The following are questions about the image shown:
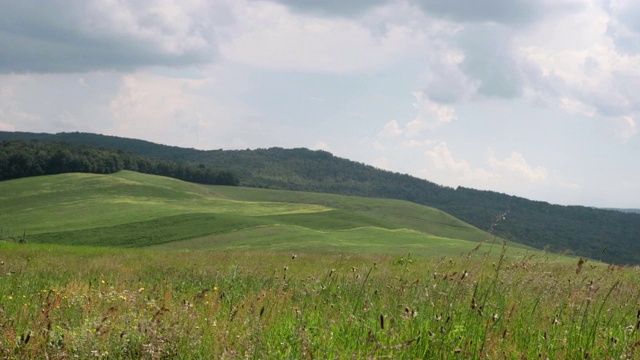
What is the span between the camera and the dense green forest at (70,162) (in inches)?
4535

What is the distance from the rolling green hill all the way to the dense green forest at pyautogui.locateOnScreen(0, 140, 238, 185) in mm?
7396

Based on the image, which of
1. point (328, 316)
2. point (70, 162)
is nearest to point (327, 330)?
point (328, 316)

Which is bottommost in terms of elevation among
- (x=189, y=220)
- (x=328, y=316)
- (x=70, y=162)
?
(x=189, y=220)

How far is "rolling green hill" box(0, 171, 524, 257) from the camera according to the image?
171 feet

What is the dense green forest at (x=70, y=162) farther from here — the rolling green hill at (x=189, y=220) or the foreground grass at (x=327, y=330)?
the foreground grass at (x=327, y=330)

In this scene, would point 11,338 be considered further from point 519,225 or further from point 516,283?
point 519,225

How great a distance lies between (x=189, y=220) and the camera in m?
70.4

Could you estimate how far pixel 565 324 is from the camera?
22.9ft

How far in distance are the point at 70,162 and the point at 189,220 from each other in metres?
64.1

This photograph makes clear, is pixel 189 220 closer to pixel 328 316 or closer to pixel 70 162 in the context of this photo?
pixel 70 162

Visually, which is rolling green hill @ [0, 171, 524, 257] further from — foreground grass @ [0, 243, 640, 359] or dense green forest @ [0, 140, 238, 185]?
foreground grass @ [0, 243, 640, 359]

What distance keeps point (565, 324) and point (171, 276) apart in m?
9.57

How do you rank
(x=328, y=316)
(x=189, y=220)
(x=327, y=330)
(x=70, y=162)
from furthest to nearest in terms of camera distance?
(x=70, y=162) < (x=189, y=220) < (x=328, y=316) < (x=327, y=330)

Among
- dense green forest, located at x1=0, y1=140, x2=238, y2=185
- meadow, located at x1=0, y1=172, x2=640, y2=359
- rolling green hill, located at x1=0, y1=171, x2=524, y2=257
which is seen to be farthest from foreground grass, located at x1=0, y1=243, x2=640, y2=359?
dense green forest, located at x1=0, y1=140, x2=238, y2=185
